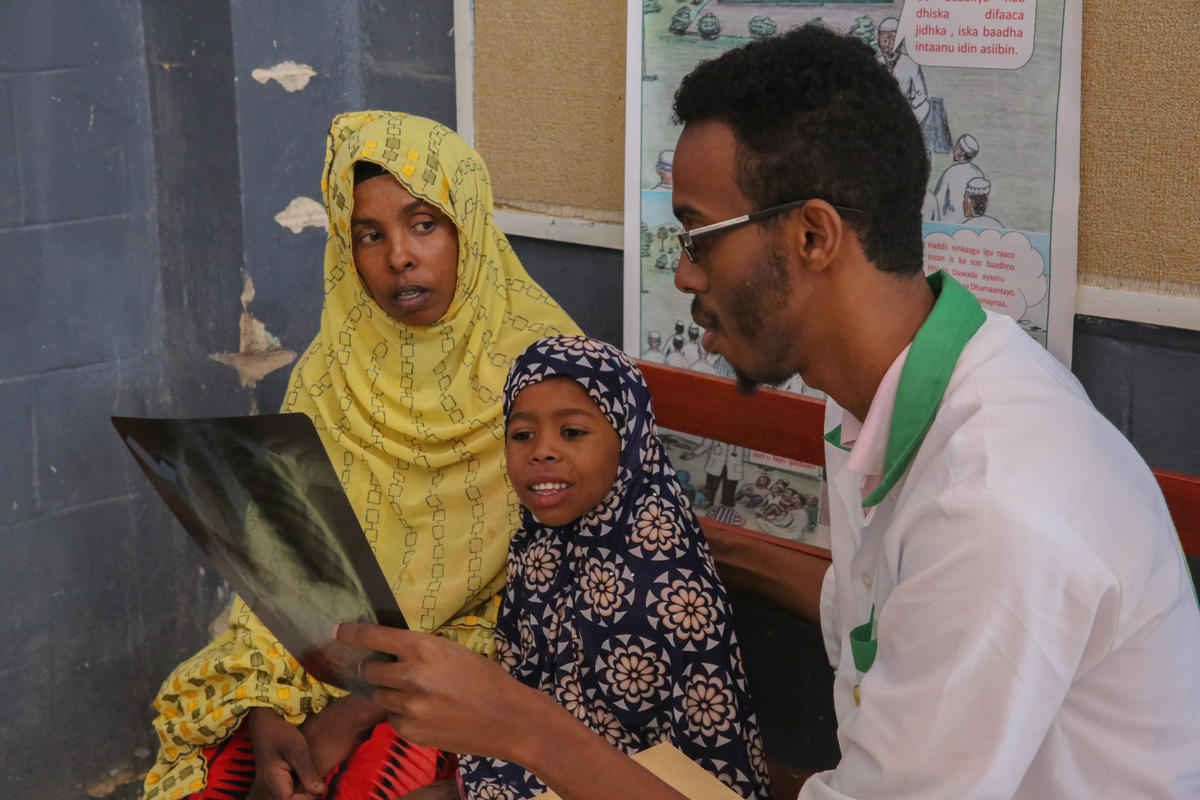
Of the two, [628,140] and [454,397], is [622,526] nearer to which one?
[454,397]

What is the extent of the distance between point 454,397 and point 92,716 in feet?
4.73

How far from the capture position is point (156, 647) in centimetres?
298

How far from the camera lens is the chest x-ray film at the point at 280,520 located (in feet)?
4.26

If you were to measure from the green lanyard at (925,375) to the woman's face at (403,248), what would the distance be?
1.09 m

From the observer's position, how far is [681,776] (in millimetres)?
1406

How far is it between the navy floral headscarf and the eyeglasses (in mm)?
520

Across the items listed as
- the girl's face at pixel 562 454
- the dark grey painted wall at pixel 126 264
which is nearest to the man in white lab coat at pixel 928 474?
the girl's face at pixel 562 454

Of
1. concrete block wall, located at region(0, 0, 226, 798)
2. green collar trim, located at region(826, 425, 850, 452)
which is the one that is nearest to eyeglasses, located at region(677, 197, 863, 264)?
green collar trim, located at region(826, 425, 850, 452)

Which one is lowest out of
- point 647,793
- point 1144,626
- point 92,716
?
point 92,716

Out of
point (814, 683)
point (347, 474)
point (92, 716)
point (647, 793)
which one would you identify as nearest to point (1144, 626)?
point (647, 793)

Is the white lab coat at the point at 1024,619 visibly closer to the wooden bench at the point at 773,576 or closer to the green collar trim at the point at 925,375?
the green collar trim at the point at 925,375

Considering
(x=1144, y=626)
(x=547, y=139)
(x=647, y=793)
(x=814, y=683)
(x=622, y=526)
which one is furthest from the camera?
(x=547, y=139)

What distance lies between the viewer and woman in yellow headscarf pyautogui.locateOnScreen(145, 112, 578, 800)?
205cm

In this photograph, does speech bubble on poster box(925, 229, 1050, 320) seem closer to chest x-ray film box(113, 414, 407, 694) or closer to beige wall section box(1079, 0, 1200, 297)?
beige wall section box(1079, 0, 1200, 297)
